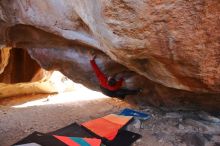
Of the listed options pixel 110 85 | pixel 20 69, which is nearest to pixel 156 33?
pixel 110 85

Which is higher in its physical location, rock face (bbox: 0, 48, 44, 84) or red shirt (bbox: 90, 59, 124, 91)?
red shirt (bbox: 90, 59, 124, 91)

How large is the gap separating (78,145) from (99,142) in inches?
7.7

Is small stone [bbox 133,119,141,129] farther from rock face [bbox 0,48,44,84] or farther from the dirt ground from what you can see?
rock face [bbox 0,48,44,84]

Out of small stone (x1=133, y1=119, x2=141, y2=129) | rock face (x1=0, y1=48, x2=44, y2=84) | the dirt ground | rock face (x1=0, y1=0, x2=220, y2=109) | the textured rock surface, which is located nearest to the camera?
rock face (x1=0, y1=0, x2=220, y2=109)

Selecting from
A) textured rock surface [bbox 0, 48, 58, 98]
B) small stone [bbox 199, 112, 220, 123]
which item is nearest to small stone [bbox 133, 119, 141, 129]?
small stone [bbox 199, 112, 220, 123]

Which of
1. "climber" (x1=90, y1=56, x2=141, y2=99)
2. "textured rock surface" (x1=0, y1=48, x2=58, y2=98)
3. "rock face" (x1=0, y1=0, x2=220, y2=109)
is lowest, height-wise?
"textured rock surface" (x1=0, y1=48, x2=58, y2=98)

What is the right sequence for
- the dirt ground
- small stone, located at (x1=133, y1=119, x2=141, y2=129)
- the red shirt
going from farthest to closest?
1. the red shirt
2. small stone, located at (x1=133, y1=119, x2=141, y2=129)
3. the dirt ground

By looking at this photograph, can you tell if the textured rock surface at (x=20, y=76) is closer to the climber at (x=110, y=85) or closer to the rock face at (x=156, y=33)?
the rock face at (x=156, y=33)

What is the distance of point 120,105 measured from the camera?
414 cm

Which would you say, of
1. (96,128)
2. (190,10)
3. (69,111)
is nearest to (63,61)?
(69,111)

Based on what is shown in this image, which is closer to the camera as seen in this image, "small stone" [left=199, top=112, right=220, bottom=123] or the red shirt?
"small stone" [left=199, top=112, right=220, bottom=123]

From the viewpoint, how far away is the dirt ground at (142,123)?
9.21 ft

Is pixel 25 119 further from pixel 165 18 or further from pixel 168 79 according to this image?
pixel 165 18

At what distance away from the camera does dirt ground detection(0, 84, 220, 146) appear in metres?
2.81
